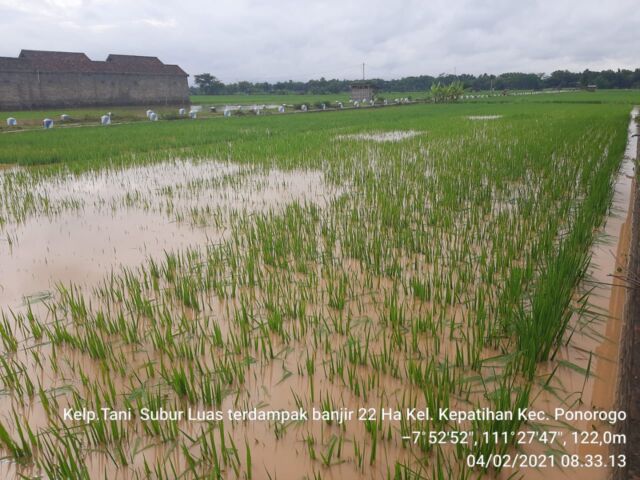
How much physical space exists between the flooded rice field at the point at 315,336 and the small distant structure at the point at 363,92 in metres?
35.4

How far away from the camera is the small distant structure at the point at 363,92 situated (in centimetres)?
3784

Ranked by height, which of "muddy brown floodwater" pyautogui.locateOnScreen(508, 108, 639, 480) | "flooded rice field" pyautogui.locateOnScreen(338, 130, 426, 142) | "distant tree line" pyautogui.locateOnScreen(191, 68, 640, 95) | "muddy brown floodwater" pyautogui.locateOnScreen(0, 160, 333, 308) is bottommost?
"muddy brown floodwater" pyautogui.locateOnScreen(508, 108, 639, 480)

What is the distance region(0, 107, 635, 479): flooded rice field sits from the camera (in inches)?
57.1

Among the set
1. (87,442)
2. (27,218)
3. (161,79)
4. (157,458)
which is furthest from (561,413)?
(161,79)

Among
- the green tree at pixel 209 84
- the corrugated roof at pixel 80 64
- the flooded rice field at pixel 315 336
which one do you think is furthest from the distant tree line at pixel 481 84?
the flooded rice field at pixel 315 336

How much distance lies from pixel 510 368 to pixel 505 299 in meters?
0.59

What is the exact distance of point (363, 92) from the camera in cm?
3816

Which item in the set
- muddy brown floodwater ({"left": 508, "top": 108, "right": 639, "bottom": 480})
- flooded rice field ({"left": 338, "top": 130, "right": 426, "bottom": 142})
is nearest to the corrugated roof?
flooded rice field ({"left": 338, "top": 130, "right": 426, "bottom": 142})

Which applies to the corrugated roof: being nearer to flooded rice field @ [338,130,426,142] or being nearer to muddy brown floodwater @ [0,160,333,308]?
flooded rice field @ [338,130,426,142]

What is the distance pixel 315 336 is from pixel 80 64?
32129 millimetres

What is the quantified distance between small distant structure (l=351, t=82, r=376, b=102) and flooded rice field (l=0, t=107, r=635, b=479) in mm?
35421

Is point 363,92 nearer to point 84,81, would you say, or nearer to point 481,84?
point 84,81

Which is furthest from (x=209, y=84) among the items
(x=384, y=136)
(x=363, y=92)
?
(x=384, y=136)

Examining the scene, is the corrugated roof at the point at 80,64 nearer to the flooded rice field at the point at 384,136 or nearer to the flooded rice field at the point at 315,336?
the flooded rice field at the point at 384,136
